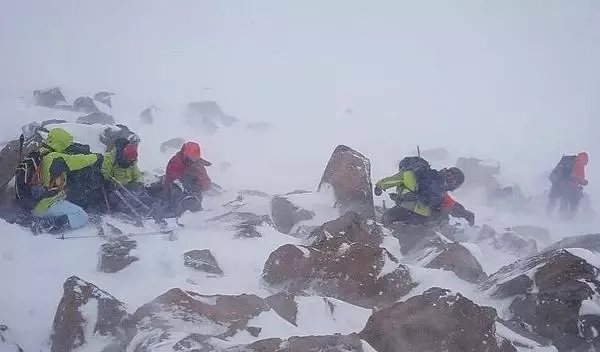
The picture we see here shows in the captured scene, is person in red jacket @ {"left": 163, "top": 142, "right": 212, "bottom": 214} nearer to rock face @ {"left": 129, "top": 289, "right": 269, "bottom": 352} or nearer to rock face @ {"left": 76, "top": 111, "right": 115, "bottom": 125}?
rock face @ {"left": 129, "top": 289, "right": 269, "bottom": 352}

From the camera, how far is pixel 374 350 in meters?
4.63

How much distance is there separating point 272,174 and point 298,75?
67.8 feet

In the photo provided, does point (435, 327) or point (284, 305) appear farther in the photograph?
point (284, 305)

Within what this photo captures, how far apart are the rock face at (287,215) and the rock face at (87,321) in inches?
168

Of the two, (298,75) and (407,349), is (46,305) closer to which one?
(407,349)

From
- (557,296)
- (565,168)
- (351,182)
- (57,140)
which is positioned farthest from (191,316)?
(565,168)

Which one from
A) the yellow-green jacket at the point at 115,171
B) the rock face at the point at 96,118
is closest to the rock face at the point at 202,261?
the yellow-green jacket at the point at 115,171

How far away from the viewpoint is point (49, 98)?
18625mm

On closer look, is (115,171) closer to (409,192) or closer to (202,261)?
(202,261)

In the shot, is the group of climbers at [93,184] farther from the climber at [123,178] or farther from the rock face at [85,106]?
the rock face at [85,106]

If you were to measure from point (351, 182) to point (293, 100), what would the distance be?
2031 cm

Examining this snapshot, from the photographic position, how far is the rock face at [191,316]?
15.6ft

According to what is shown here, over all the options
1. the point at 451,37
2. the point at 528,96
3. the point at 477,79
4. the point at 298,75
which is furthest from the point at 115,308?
the point at 451,37

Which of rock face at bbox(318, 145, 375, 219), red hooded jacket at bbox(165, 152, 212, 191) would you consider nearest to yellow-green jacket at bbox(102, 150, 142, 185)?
red hooded jacket at bbox(165, 152, 212, 191)
